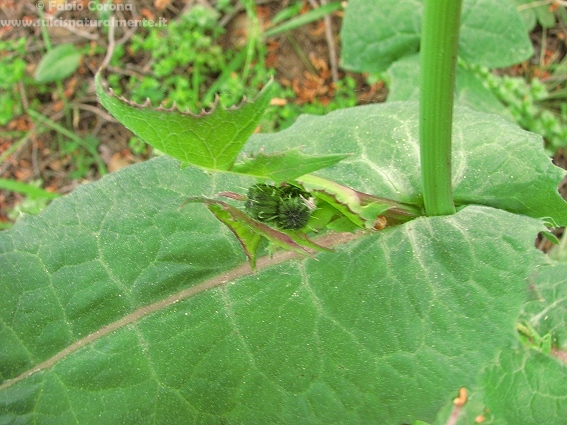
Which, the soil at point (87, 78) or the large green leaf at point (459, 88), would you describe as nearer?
the large green leaf at point (459, 88)

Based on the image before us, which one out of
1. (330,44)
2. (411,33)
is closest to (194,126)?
(411,33)

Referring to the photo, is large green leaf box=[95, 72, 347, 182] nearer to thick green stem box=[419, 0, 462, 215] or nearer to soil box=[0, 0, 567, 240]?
thick green stem box=[419, 0, 462, 215]

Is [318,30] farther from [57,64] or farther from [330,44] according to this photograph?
[57,64]

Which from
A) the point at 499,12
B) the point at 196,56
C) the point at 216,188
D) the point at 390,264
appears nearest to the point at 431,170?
the point at 390,264

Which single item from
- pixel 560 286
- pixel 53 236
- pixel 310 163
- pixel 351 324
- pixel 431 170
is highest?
pixel 310 163

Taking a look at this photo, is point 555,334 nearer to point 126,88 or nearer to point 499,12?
point 499,12

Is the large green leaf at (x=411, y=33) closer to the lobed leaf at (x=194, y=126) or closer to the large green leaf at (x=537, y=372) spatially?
the large green leaf at (x=537, y=372)

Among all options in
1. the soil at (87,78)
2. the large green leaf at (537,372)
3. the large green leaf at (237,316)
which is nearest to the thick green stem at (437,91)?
the large green leaf at (237,316)
